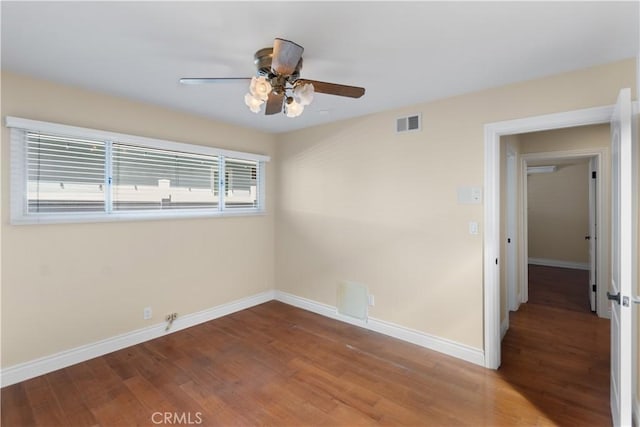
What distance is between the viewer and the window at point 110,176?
2.45m

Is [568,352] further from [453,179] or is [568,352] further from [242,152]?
[242,152]

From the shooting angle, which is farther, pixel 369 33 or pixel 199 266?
pixel 199 266

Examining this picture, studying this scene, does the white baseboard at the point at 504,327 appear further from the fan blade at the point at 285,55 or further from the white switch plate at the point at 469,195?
the fan blade at the point at 285,55

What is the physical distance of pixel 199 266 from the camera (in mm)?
3596

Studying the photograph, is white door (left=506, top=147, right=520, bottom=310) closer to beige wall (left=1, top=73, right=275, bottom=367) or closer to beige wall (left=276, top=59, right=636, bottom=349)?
beige wall (left=276, top=59, right=636, bottom=349)

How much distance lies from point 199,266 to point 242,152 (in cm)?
156

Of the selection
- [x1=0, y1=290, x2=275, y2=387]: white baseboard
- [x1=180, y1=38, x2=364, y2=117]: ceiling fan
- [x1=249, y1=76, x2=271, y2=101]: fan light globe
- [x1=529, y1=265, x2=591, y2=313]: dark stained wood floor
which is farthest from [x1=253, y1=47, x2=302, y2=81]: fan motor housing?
[x1=529, y1=265, x2=591, y2=313]: dark stained wood floor

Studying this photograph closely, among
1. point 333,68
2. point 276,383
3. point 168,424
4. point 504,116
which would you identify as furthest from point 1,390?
point 504,116

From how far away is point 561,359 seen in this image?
278 cm

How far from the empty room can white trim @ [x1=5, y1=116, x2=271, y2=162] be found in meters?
0.01

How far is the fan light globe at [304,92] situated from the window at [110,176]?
2.10 m

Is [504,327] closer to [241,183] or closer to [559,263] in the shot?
[241,183]

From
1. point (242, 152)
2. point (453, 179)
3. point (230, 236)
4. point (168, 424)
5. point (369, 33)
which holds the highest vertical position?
point (369, 33)

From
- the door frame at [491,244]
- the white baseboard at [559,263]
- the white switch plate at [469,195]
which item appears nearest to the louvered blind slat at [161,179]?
the white switch plate at [469,195]
